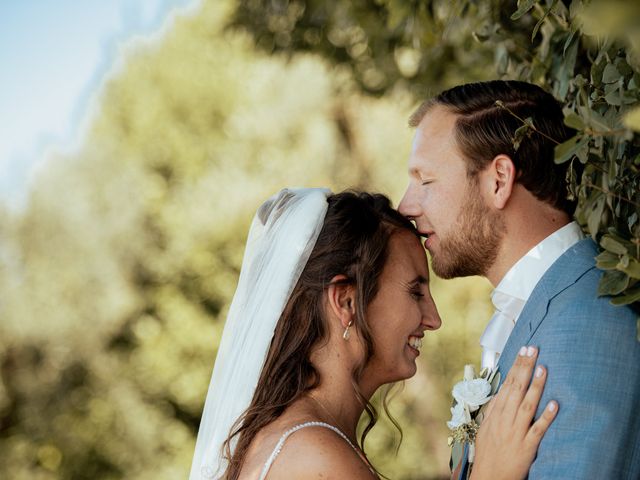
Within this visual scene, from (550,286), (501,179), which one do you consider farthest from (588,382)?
(501,179)

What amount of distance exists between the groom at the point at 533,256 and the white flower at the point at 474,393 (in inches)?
2.6

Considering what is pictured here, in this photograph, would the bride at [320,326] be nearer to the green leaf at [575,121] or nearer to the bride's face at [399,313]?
the bride's face at [399,313]

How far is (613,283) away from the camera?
194cm

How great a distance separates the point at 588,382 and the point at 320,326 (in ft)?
3.11

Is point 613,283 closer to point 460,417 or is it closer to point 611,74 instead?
point 611,74

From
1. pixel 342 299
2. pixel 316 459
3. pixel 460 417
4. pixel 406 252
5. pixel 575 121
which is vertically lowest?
pixel 316 459

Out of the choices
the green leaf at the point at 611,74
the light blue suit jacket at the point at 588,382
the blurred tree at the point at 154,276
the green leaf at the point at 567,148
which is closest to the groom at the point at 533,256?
the light blue suit jacket at the point at 588,382

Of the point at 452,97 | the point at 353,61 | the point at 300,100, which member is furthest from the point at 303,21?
the point at 300,100

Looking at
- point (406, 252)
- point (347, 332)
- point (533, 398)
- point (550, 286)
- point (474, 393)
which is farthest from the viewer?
point (406, 252)

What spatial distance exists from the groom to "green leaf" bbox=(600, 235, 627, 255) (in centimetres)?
36

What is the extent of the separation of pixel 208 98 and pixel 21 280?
4.50m

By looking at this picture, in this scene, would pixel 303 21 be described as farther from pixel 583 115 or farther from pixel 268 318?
pixel 583 115

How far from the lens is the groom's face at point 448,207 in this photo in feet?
8.45

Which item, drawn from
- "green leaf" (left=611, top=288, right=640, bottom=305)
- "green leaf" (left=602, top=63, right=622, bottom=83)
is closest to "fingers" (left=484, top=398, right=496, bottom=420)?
"green leaf" (left=611, top=288, right=640, bottom=305)
